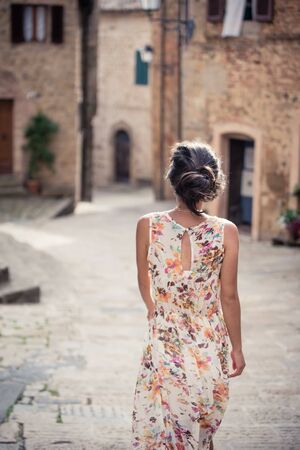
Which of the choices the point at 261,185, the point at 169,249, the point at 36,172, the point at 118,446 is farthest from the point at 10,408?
the point at 36,172

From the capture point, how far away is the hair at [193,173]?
4.19m

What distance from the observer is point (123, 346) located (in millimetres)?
8414

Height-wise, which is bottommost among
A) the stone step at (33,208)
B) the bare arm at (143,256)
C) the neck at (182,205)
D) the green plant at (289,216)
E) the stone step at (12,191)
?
the stone step at (33,208)

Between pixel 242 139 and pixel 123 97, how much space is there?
1874cm

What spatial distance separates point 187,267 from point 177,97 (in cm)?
2139

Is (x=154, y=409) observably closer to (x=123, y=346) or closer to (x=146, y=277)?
(x=146, y=277)

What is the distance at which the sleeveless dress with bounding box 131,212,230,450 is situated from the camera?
4277 millimetres

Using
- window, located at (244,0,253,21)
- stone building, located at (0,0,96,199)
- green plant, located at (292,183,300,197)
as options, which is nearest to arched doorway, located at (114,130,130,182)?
stone building, located at (0,0,96,199)

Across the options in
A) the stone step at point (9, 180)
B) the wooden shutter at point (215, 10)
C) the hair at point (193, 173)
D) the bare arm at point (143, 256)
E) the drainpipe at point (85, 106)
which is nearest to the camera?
the hair at point (193, 173)

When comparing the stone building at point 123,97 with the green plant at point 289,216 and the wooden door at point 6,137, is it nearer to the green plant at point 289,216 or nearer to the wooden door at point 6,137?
the wooden door at point 6,137

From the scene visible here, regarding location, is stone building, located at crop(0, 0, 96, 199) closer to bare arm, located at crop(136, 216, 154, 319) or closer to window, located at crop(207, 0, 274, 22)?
window, located at crop(207, 0, 274, 22)

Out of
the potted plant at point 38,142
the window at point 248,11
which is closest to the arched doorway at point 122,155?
the potted plant at point 38,142

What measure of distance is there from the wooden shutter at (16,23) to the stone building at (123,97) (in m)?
11.0

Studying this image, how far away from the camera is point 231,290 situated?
4.35m
